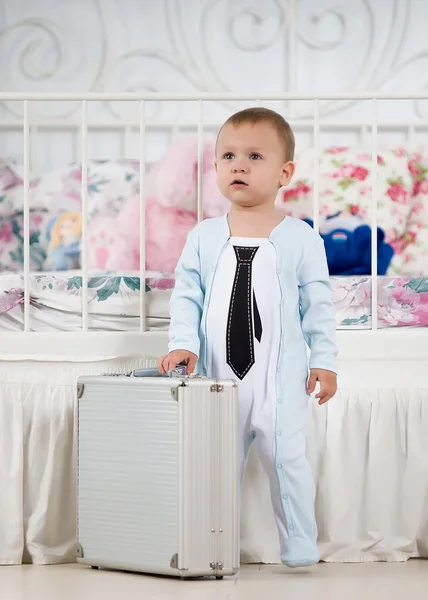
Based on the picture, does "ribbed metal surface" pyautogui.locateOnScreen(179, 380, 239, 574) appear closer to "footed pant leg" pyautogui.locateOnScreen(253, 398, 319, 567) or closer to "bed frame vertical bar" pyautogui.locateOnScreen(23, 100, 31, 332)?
"footed pant leg" pyautogui.locateOnScreen(253, 398, 319, 567)

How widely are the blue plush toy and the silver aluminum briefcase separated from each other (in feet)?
1.38

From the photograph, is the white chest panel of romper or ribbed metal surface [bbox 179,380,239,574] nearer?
ribbed metal surface [bbox 179,380,239,574]

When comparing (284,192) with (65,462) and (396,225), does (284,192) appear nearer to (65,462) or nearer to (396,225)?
(396,225)

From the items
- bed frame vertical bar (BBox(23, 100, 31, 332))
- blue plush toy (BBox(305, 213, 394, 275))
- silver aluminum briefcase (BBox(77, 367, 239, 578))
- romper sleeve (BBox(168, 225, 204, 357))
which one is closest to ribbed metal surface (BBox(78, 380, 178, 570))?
silver aluminum briefcase (BBox(77, 367, 239, 578))

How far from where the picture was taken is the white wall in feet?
9.19

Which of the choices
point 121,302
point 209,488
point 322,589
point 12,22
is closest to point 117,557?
point 209,488

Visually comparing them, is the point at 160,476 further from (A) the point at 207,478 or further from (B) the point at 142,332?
(B) the point at 142,332

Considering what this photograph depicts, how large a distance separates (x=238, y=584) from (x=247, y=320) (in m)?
0.44

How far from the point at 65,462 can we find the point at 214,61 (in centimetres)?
146

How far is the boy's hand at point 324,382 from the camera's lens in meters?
1.65

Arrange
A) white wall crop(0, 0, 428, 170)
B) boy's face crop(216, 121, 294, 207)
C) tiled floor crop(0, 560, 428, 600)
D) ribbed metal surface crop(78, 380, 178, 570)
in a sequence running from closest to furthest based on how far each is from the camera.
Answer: tiled floor crop(0, 560, 428, 600)
ribbed metal surface crop(78, 380, 178, 570)
boy's face crop(216, 121, 294, 207)
white wall crop(0, 0, 428, 170)

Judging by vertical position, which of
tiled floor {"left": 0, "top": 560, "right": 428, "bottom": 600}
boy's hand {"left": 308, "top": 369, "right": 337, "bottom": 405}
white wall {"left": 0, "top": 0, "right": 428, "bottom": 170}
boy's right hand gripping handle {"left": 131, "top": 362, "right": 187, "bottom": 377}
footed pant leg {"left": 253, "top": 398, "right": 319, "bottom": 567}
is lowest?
tiled floor {"left": 0, "top": 560, "right": 428, "bottom": 600}

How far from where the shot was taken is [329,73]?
2.81 m

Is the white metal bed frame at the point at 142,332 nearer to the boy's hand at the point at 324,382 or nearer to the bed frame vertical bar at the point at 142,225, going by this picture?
the bed frame vertical bar at the point at 142,225
